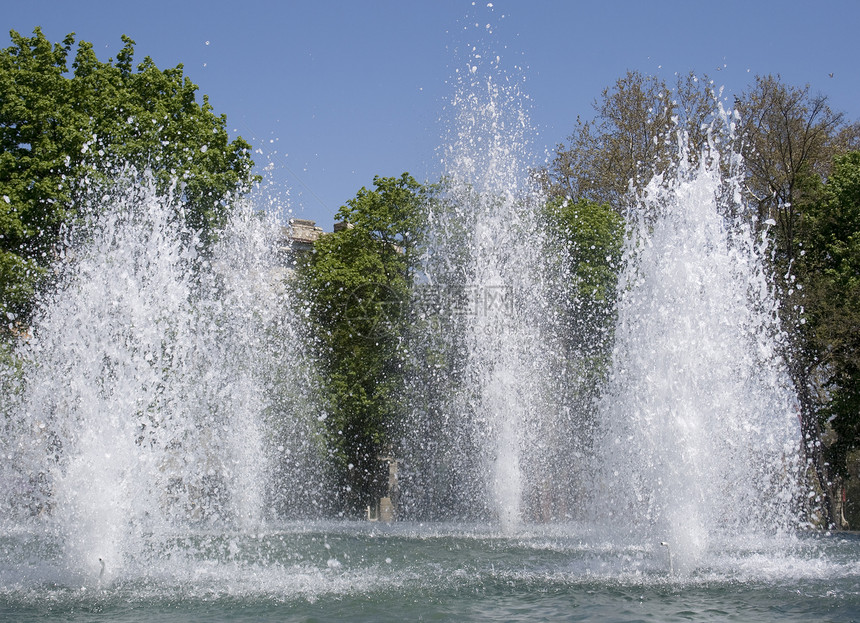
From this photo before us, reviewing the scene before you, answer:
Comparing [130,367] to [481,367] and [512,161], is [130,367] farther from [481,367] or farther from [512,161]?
[512,161]

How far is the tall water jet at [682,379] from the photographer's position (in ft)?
34.9

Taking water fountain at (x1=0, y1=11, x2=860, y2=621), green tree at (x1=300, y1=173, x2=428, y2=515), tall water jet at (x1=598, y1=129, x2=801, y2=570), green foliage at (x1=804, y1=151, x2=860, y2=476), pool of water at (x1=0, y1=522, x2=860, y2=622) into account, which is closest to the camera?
pool of water at (x1=0, y1=522, x2=860, y2=622)

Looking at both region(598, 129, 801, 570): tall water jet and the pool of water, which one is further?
region(598, 129, 801, 570): tall water jet

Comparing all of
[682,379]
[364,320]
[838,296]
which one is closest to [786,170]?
[838,296]

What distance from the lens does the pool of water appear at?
26.9 ft

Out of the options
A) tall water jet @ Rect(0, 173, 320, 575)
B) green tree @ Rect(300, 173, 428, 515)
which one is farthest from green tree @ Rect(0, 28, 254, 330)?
green tree @ Rect(300, 173, 428, 515)

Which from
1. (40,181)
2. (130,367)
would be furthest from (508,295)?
(130,367)

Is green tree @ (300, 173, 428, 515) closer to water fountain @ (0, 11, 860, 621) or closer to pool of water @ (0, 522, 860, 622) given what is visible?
water fountain @ (0, 11, 860, 621)

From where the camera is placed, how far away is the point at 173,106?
2180 centimetres

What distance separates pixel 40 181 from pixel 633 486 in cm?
1483

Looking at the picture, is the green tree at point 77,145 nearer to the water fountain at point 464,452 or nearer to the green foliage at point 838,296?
the water fountain at point 464,452

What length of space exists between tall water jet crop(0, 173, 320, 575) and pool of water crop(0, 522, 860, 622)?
1.58 feet

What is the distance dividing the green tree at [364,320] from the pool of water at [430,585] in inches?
498

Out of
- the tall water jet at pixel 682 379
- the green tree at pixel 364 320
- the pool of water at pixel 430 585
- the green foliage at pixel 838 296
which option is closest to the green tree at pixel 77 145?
the green tree at pixel 364 320
